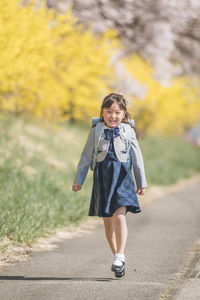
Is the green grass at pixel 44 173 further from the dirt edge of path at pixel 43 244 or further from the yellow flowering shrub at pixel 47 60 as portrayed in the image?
the yellow flowering shrub at pixel 47 60

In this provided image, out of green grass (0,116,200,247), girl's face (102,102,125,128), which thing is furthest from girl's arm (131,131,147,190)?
green grass (0,116,200,247)

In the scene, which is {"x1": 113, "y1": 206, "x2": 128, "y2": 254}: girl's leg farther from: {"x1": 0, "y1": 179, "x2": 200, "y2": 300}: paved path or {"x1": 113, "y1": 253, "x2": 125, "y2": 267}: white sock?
{"x1": 0, "y1": 179, "x2": 200, "y2": 300}: paved path

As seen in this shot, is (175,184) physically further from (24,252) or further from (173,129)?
(173,129)

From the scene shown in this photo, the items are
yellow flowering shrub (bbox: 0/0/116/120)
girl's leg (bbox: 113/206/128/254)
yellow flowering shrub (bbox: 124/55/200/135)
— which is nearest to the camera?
girl's leg (bbox: 113/206/128/254)

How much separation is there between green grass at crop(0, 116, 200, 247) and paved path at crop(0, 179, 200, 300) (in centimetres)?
46

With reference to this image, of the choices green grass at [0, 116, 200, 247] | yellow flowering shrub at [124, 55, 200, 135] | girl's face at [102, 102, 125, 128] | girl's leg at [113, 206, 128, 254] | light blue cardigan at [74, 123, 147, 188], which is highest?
yellow flowering shrub at [124, 55, 200, 135]

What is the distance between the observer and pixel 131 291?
4.81m

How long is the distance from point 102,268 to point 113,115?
4.64ft

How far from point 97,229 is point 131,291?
3624 mm

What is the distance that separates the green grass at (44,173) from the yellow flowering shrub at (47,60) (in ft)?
2.77

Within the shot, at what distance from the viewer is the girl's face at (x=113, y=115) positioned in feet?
17.9

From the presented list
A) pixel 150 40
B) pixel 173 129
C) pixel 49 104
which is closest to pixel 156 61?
pixel 150 40

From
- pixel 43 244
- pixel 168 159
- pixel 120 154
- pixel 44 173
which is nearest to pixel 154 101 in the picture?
pixel 168 159

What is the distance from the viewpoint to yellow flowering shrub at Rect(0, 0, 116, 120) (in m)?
8.73
